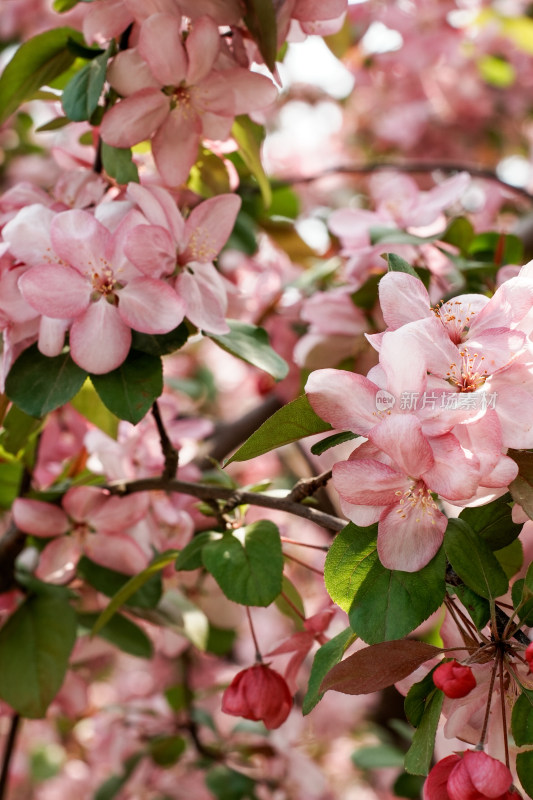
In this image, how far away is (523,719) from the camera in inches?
21.9

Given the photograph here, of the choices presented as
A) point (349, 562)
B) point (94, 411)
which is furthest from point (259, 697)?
point (94, 411)

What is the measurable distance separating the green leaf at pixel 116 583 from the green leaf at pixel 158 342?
0.89 feet

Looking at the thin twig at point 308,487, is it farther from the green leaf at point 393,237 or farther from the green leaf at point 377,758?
the green leaf at point 377,758

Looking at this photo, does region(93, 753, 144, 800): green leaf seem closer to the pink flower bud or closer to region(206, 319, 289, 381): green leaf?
region(206, 319, 289, 381): green leaf

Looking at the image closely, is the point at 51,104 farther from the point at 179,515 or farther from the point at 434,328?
the point at 434,328

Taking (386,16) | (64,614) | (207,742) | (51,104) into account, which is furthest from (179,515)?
(386,16)

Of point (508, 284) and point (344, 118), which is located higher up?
point (508, 284)

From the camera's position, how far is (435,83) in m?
2.79

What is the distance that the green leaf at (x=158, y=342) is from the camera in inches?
29.1

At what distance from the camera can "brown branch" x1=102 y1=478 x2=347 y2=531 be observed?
26.0 inches

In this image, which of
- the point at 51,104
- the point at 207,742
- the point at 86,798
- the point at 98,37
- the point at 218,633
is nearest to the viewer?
the point at 98,37

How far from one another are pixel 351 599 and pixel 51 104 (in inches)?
28.6

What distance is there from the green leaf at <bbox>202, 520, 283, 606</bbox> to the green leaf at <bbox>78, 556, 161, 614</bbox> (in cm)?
22

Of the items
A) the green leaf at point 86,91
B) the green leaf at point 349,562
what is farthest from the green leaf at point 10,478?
the green leaf at point 349,562
